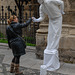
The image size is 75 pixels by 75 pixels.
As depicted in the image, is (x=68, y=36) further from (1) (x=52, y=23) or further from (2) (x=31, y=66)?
(2) (x=31, y=66)

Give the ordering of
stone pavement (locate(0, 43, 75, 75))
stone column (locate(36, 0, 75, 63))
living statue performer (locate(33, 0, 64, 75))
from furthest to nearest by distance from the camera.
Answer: stone column (locate(36, 0, 75, 63)) < stone pavement (locate(0, 43, 75, 75)) < living statue performer (locate(33, 0, 64, 75))

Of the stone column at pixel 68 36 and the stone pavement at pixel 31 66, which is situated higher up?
the stone column at pixel 68 36

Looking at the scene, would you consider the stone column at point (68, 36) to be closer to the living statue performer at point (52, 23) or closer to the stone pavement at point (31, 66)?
the stone pavement at point (31, 66)

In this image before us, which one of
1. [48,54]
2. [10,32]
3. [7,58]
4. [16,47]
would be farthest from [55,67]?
[7,58]

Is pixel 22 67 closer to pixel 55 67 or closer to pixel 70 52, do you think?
pixel 55 67

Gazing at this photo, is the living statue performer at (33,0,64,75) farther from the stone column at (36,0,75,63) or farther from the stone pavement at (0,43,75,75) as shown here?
the stone column at (36,0,75,63)

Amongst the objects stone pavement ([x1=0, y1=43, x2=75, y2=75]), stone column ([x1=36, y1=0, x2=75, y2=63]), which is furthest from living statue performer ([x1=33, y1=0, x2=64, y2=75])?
stone column ([x1=36, y1=0, x2=75, y2=63])

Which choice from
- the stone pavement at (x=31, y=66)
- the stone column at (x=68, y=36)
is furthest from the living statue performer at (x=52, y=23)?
the stone column at (x=68, y=36)

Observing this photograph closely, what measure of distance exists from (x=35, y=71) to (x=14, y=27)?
164cm

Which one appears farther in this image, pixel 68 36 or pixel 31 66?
pixel 68 36

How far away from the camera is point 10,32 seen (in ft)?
14.6

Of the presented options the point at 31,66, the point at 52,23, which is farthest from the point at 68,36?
the point at 31,66

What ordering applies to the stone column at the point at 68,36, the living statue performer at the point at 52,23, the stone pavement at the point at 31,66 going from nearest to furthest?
the living statue performer at the point at 52,23, the stone pavement at the point at 31,66, the stone column at the point at 68,36

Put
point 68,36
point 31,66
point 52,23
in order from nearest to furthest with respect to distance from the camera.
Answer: point 52,23 → point 31,66 → point 68,36
